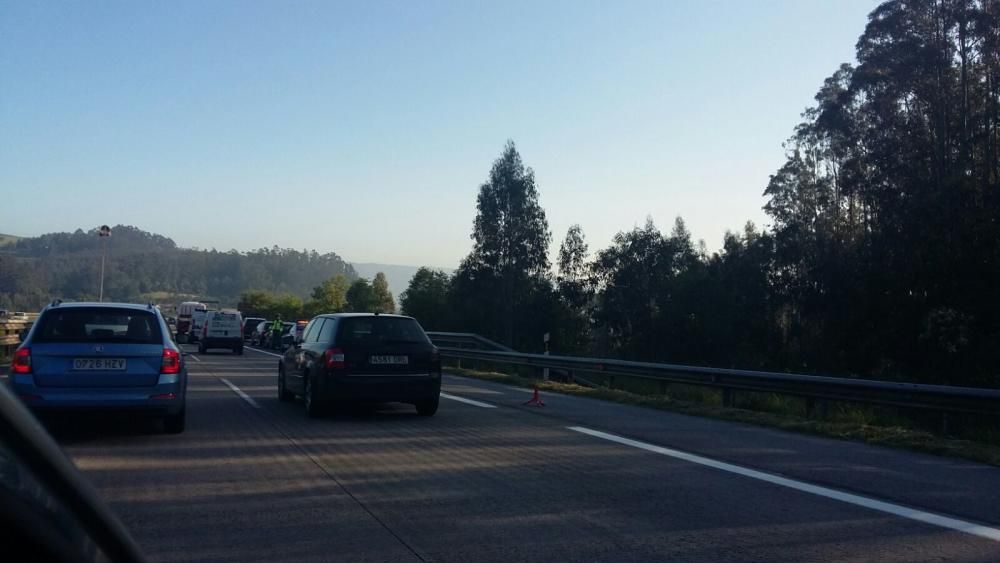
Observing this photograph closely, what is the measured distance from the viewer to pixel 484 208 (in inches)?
2832

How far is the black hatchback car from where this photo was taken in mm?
12773

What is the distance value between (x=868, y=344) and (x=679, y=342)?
110ft

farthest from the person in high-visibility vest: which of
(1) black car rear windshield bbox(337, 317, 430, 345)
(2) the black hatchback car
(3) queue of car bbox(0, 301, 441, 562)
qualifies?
(1) black car rear windshield bbox(337, 317, 430, 345)

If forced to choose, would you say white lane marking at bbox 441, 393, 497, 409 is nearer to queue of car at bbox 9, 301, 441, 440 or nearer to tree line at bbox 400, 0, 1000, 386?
queue of car at bbox 9, 301, 441, 440

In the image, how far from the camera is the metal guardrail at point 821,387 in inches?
454

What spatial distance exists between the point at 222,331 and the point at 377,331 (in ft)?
85.5

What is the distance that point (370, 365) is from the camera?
1289 cm

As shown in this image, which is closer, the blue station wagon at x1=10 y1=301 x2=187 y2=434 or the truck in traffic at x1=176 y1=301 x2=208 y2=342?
the blue station wagon at x1=10 y1=301 x2=187 y2=434

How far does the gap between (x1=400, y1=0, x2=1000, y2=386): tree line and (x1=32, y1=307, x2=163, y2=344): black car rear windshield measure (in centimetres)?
2968

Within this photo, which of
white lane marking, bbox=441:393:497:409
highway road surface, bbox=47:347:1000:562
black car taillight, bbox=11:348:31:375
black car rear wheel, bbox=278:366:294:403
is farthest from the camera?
black car rear wheel, bbox=278:366:294:403

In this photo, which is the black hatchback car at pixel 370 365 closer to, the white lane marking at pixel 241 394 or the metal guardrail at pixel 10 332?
the white lane marking at pixel 241 394

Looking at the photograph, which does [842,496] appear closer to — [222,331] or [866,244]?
[222,331]

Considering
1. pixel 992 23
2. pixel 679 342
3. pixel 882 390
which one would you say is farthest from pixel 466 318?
pixel 882 390

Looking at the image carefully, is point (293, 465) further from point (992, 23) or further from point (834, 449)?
point (992, 23)
